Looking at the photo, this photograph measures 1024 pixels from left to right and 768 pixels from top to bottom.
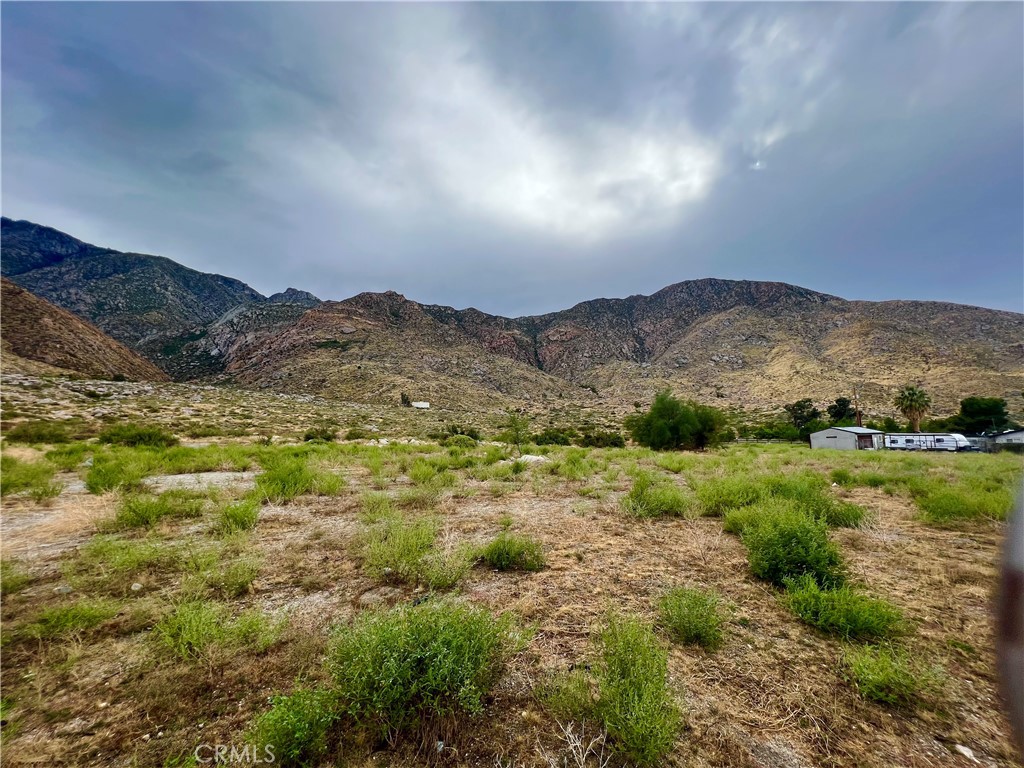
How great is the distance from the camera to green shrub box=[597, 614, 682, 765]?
227 cm

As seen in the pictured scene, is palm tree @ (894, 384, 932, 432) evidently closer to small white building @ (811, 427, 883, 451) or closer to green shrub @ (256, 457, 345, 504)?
small white building @ (811, 427, 883, 451)

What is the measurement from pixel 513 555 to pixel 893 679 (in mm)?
3689

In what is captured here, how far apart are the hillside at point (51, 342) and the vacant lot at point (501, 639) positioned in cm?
Answer: 6208

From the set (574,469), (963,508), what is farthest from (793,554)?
(574,469)

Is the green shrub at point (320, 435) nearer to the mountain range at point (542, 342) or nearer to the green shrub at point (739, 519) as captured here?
the green shrub at point (739, 519)

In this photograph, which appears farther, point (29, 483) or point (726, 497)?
point (29, 483)

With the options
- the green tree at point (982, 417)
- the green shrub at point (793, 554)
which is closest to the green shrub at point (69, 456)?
the green shrub at point (793, 554)

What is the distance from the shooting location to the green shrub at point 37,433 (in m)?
17.2

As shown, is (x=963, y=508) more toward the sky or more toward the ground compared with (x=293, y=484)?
more toward the sky

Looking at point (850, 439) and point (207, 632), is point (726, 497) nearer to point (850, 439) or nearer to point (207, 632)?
point (207, 632)

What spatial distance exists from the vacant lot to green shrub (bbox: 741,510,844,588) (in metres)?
0.03

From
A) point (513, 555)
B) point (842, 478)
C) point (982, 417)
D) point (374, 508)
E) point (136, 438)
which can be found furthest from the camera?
point (982, 417)

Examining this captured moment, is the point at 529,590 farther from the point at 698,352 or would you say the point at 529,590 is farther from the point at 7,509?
the point at 698,352

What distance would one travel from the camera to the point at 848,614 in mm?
3631
